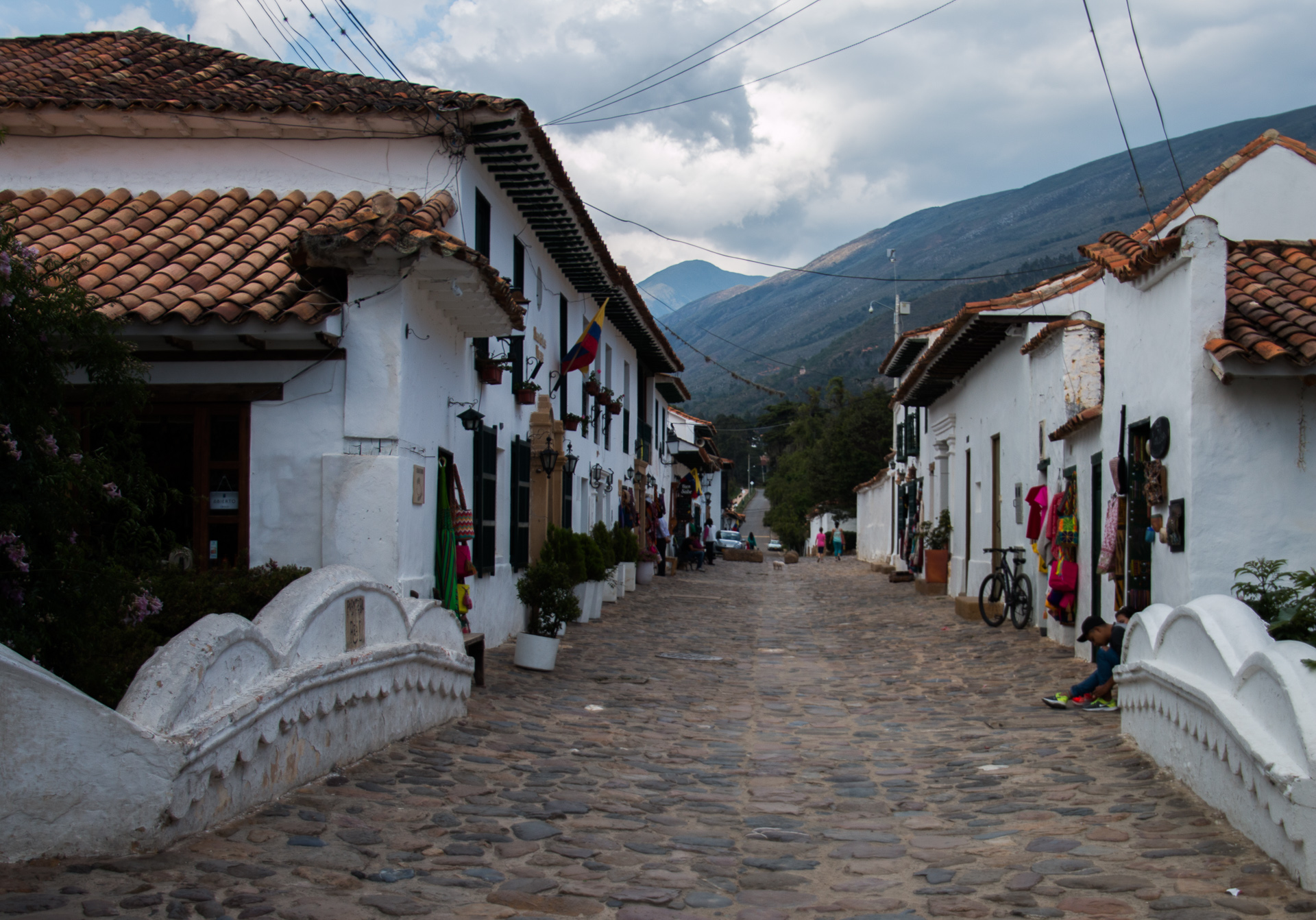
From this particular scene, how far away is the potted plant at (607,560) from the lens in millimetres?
17578

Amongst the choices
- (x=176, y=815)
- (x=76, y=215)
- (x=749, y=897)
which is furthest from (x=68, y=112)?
(x=749, y=897)

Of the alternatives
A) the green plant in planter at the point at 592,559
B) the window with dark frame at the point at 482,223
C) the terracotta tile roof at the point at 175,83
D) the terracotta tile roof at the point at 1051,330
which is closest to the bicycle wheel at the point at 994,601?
the terracotta tile roof at the point at 1051,330

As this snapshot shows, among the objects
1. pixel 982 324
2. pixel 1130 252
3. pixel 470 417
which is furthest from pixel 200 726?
pixel 982 324

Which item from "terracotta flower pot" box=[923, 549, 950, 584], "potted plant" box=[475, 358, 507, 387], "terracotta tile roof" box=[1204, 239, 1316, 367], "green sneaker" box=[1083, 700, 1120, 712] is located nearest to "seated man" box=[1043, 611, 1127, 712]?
"green sneaker" box=[1083, 700, 1120, 712]

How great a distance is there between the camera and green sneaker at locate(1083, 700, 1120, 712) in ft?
29.4

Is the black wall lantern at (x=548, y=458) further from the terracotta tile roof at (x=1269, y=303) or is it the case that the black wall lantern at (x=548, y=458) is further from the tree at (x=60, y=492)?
the tree at (x=60, y=492)

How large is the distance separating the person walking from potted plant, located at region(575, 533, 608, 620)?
40.3 ft

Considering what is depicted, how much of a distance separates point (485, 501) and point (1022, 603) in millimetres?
7515

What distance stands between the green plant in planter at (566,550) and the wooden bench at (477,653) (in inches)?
172

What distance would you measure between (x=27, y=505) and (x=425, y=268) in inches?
190

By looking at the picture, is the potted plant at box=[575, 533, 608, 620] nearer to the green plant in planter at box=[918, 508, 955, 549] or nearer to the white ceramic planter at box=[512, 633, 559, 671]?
the white ceramic planter at box=[512, 633, 559, 671]

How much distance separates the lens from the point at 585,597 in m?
16.0

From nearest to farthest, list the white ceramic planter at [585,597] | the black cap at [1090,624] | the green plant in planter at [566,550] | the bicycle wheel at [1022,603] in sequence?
1. the black cap at [1090,624]
2. the bicycle wheel at [1022,603]
3. the green plant in planter at [566,550]
4. the white ceramic planter at [585,597]

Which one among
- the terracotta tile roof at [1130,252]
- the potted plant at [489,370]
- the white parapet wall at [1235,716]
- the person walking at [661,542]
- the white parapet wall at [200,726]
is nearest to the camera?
the white parapet wall at [200,726]
